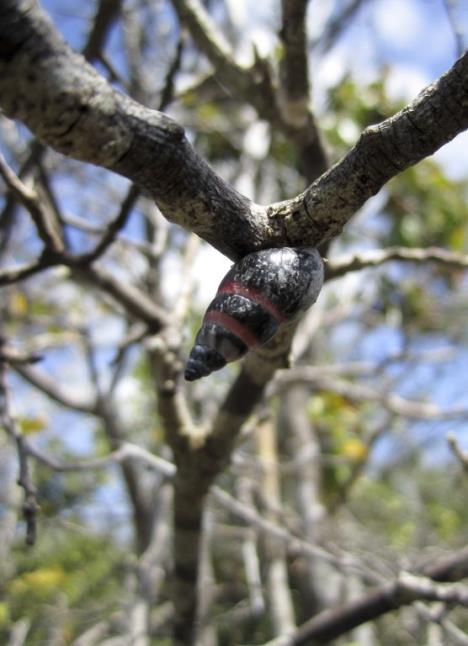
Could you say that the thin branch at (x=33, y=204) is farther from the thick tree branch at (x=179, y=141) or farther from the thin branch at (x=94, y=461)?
the thick tree branch at (x=179, y=141)

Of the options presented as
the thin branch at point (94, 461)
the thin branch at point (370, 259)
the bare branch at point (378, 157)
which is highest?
the thin branch at point (370, 259)

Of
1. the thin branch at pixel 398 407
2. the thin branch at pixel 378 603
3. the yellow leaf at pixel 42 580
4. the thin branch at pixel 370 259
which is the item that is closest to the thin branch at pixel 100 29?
the thin branch at pixel 370 259

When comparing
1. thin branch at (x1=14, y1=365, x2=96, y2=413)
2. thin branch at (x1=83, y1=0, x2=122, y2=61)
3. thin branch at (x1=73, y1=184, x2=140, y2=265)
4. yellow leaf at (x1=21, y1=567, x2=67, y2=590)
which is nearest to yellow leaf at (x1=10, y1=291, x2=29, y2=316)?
thin branch at (x1=14, y1=365, x2=96, y2=413)

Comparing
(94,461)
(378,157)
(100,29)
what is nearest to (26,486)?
(94,461)

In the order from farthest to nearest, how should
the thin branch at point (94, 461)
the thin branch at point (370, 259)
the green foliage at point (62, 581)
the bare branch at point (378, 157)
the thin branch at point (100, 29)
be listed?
the green foliage at point (62, 581)
the thin branch at point (100, 29)
the thin branch at point (94, 461)
the thin branch at point (370, 259)
the bare branch at point (378, 157)

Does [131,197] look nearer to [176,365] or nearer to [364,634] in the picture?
[176,365]

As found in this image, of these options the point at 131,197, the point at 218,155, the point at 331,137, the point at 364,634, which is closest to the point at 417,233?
the point at 331,137

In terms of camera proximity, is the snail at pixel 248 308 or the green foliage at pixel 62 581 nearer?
the snail at pixel 248 308

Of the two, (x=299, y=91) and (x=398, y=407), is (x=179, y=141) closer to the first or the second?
(x=299, y=91)
